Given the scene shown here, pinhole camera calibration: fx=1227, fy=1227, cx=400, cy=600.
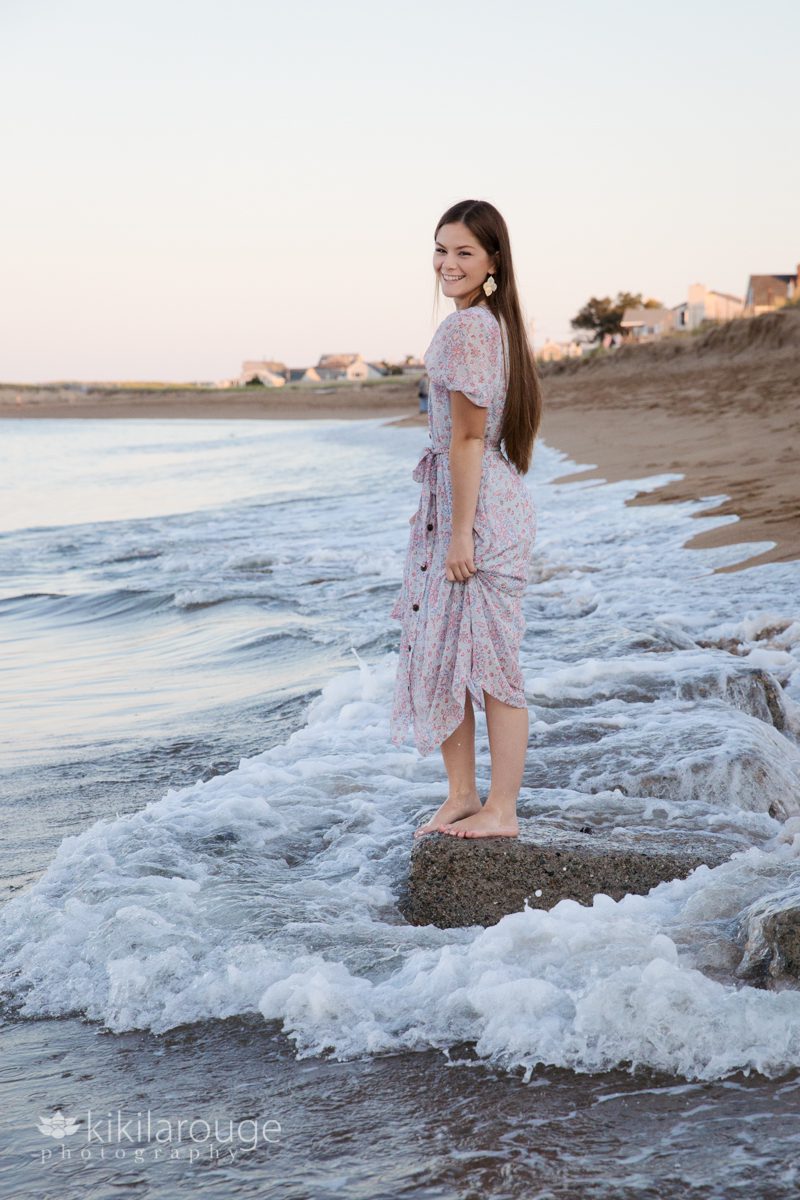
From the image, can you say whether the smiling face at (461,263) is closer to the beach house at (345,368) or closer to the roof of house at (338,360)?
the beach house at (345,368)

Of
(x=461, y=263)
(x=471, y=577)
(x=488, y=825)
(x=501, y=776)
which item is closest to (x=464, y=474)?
(x=471, y=577)

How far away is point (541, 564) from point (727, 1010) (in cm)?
710

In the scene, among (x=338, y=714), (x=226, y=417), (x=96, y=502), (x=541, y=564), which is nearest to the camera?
(x=338, y=714)

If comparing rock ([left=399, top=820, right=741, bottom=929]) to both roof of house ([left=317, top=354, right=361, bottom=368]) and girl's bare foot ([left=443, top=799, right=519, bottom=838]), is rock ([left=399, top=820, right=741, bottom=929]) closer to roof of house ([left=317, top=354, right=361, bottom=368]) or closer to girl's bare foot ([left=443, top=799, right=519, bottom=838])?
girl's bare foot ([left=443, top=799, right=519, bottom=838])

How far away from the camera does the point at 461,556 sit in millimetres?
3383

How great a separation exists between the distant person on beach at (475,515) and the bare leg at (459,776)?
0.08 metres

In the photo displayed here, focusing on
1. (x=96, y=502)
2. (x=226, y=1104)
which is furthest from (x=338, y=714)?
(x=96, y=502)

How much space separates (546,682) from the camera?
5625 mm

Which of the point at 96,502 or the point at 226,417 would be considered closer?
the point at 96,502

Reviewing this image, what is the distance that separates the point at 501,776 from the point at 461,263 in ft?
4.81

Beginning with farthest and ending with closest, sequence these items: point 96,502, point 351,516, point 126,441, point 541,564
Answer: point 126,441, point 96,502, point 351,516, point 541,564

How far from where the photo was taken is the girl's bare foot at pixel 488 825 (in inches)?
139

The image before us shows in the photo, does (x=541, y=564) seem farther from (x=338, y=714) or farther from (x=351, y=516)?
(x=351, y=516)

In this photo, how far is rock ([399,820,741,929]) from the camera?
11.1 ft
